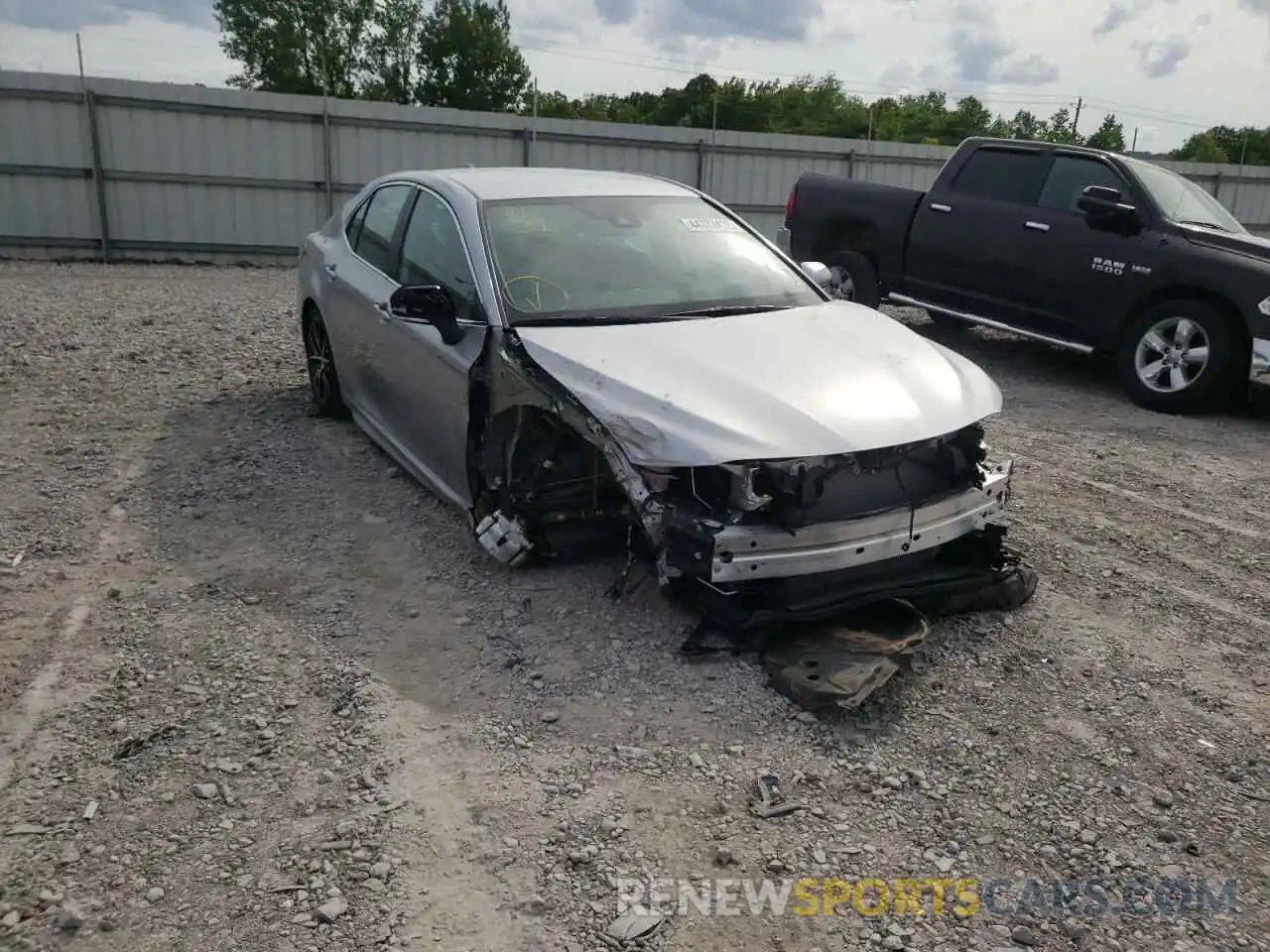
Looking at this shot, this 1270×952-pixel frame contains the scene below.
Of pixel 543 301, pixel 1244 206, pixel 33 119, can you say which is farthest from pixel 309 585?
pixel 1244 206

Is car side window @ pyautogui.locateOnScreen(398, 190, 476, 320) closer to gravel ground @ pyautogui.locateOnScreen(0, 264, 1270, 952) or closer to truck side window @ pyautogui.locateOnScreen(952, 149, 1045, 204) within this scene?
gravel ground @ pyautogui.locateOnScreen(0, 264, 1270, 952)

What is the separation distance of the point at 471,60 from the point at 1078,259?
140ft

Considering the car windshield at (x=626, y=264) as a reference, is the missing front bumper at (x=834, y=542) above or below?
below

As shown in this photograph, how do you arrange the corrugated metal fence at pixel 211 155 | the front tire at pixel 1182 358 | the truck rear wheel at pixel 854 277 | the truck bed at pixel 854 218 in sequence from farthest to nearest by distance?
the corrugated metal fence at pixel 211 155, the truck rear wheel at pixel 854 277, the truck bed at pixel 854 218, the front tire at pixel 1182 358

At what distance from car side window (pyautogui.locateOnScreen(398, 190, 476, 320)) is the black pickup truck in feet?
10.6

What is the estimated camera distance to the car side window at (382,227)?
5516 millimetres

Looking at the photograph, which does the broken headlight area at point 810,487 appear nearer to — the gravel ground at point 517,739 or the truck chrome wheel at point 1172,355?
the gravel ground at point 517,739

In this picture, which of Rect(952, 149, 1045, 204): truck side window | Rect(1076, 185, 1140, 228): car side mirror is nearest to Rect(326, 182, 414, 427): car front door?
Rect(1076, 185, 1140, 228): car side mirror

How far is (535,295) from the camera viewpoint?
4461 mm

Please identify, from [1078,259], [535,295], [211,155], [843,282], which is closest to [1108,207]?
[1078,259]

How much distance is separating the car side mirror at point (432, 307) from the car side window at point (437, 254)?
0.33ft

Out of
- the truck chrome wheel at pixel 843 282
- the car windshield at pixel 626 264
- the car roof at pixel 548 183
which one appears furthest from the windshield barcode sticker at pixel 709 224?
the truck chrome wheel at pixel 843 282

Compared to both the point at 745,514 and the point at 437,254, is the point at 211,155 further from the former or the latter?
the point at 745,514

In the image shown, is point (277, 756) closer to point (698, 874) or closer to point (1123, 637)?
point (698, 874)
